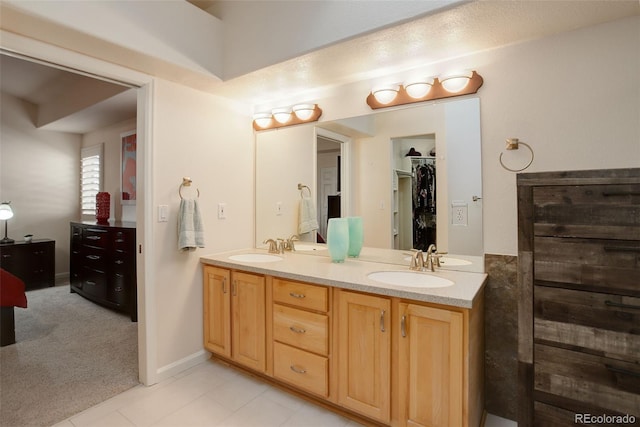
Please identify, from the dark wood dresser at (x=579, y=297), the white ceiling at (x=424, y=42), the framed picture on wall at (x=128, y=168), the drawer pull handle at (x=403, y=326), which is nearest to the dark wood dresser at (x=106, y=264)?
the framed picture on wall at (x=128, y=168)

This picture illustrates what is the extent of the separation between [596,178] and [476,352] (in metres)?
1.01

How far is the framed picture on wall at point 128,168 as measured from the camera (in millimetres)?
4379

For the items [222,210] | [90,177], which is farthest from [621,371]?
[90,177]

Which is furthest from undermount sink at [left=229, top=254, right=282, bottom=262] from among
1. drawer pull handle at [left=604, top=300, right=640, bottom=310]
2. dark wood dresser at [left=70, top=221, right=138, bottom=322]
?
drawer pull handle at [left=604, top=300, right=640, bottom=310]

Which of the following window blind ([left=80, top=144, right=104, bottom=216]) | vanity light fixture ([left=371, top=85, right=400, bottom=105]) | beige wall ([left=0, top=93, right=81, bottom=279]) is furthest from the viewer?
window blind ([left=80, top=144, right=104, bottom=216])

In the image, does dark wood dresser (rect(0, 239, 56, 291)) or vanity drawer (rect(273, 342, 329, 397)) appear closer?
vanity drawer (rect(273, 342, 329, 397))

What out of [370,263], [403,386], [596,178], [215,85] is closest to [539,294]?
[596,178]

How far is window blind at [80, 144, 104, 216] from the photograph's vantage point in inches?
Answer: 198

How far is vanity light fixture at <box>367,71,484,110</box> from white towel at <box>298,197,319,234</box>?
35.8 inches

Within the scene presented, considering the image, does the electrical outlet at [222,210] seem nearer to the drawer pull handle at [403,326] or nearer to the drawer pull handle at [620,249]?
the drawer pull handle at [403,326]

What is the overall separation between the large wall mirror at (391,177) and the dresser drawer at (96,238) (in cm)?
219

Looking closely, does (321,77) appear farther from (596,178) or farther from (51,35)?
(596,178)

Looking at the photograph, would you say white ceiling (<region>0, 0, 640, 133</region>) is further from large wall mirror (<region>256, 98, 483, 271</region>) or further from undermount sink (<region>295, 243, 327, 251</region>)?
undermount sink (<region>295, 243, 327, 251</region>)

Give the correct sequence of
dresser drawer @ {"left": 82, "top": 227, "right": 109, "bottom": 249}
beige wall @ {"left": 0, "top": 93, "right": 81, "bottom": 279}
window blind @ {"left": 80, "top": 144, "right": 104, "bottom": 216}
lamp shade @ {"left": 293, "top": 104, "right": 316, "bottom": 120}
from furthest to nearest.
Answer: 1. window blind @ {"left": 80, "top": 144, "right": 104, "bottom": 216}
2. beige wall @ {"left": 0, "top": 93, "right": 81, "bottom": 279}
3. dresser drawer @ {"left": 82, "top": 227, "right": 109, "bottom": 249}
4. lamp shade @ {"left": 293, "top": 104, "right": 316, "bottom": 120}
